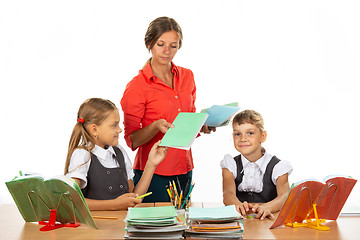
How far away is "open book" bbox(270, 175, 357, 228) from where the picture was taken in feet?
6.15

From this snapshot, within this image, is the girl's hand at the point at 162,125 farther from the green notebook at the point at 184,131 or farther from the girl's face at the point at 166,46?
the girl's face at the point at 166,46

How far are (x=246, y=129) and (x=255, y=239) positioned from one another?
35.7 inches

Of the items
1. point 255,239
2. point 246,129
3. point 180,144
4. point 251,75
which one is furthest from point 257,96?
point 255,239

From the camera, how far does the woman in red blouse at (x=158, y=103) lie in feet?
8.59

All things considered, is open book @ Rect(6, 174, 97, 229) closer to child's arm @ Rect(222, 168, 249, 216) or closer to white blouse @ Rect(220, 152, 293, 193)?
child's arm @ Rect(222, 168, 249, 216)

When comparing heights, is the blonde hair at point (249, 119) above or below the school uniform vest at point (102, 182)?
above

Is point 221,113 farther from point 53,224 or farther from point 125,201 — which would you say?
point 53,224

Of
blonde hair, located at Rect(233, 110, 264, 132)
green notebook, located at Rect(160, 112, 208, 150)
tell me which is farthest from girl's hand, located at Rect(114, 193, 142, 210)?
blonde hair, located at Rect(233, 110, 264, 132)

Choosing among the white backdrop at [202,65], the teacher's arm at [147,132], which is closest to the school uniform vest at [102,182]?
the teacher's arm at [147,132]

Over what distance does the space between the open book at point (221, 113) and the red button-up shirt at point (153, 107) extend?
0.25 meters

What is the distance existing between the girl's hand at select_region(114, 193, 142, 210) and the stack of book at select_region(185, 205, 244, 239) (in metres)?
0.36

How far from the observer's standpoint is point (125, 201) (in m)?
2.18

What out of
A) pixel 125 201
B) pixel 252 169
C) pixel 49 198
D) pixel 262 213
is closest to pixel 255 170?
pixel 252 169

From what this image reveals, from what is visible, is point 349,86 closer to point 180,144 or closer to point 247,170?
point 247,170
